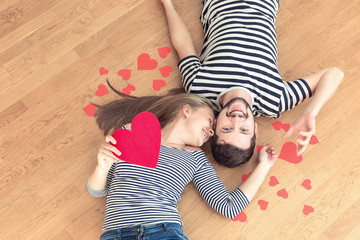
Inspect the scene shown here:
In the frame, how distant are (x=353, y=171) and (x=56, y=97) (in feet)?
4.61

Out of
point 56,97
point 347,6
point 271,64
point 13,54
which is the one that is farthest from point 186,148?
point 347,6

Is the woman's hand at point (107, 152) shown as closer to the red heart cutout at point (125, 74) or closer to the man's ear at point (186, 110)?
the man's ear at point (186, 110)

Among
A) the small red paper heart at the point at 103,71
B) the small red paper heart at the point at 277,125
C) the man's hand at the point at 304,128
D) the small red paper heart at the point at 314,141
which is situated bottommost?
the small red paper heart at the point at 314,141

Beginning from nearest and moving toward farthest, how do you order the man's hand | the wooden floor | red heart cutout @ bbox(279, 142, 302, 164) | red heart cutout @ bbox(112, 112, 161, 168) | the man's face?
red heart cutout @ bbox(112, 112, 161, 168) → the man's hand → the man's face → the wooden floor → red heart cutout @ bbox(279, 142, 302, 164)

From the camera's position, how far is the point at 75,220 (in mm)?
1559

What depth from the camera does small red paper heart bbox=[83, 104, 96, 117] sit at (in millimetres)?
1735

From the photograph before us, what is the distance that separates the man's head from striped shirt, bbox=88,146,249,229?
0.11 metres

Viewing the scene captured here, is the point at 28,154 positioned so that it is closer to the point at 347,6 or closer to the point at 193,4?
the point at 193,4

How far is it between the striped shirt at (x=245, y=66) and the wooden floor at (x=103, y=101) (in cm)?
15

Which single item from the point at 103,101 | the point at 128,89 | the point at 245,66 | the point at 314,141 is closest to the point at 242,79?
the point at 245,66

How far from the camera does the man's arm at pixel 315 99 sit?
1387 millimetres

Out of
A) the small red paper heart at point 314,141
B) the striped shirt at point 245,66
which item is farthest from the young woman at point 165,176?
the small red paper heart at point 314,141

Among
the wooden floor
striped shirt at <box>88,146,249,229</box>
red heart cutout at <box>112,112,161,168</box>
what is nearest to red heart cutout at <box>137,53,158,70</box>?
the wooden floor

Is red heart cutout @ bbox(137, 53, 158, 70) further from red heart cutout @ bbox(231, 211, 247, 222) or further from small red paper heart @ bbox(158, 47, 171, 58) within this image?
red heart cutout @ bbox(231, 211, 247, 222)
